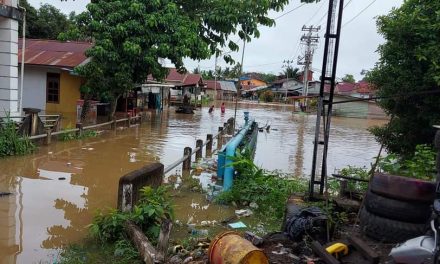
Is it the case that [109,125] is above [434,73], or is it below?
below

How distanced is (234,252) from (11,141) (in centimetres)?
909

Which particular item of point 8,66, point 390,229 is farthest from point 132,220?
point 8,66

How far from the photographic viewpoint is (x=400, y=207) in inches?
183

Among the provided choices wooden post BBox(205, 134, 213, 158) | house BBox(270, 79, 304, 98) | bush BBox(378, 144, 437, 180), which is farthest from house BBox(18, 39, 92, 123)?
house BBox(270, 79, 304, 98)

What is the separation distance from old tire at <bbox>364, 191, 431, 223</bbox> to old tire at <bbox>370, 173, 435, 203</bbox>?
2.0 inches

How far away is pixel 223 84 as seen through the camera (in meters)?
83.8

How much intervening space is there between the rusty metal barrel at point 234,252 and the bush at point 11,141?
28.0 feet

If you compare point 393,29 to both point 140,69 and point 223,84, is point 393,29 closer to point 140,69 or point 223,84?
point 140,69

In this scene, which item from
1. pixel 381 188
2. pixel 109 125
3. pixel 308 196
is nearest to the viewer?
pixel 381 188

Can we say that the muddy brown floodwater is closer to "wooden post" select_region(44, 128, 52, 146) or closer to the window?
Result: "wooden post" select_region(44, 128, 52, 146)

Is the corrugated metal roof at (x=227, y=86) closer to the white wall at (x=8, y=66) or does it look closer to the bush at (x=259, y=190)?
the white wall at (x=8, y=66)

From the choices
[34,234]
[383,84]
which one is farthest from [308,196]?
[383,84]

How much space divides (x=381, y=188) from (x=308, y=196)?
1900 millimetres

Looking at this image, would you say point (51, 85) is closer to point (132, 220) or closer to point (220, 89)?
point (132, 220)
